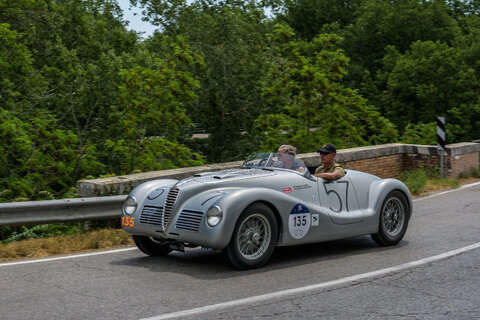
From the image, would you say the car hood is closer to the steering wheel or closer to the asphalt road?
the steering wheel

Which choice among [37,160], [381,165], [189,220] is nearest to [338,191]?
[189,220]

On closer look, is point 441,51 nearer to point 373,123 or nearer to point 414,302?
point 373,123

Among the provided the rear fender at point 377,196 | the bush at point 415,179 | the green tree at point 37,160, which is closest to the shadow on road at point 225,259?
the rear fender at point 377,196

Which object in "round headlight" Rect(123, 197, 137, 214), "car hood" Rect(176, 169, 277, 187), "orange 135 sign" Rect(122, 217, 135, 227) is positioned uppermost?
"car hood" Rect(176, 169, 277, 187)

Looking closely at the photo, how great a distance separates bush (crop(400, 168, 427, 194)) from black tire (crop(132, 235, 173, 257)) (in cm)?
788

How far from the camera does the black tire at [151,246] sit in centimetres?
777

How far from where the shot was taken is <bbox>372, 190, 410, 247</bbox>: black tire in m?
8.57

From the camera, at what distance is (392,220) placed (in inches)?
348

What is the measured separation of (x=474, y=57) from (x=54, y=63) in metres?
25.9

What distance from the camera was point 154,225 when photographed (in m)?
7.15

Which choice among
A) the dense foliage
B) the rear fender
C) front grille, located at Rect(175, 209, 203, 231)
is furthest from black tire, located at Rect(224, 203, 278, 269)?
the dense foliage

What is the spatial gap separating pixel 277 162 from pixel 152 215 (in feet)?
6.12

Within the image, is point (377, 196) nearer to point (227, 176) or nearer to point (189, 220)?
point (227, 176)

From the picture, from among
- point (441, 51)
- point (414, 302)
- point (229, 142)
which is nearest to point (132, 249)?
point (414, 302)
